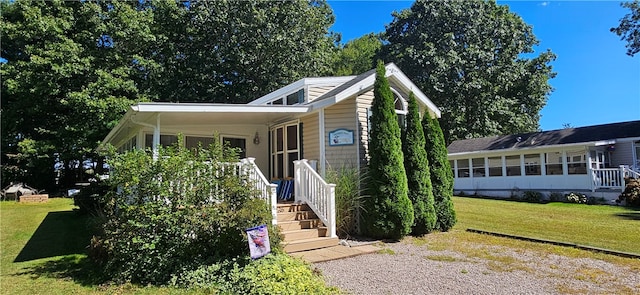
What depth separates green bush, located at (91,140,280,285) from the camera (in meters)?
5.41

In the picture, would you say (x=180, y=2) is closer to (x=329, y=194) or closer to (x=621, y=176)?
(x=329, y=194)

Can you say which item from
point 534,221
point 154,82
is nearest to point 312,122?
point 534,221

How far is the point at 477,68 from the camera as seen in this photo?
26500 mm

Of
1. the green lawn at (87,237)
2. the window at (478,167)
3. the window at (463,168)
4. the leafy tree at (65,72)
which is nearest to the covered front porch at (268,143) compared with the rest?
the green lawn at (87,237)

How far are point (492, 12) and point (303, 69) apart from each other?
1638 centimetres

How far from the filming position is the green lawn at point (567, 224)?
26.0 ft

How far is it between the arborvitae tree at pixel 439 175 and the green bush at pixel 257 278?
196 inches

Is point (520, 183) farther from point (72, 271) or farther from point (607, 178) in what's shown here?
point (72, 271)

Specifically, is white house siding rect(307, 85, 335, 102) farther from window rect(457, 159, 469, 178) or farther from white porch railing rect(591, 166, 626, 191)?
window rect(457, 159, 469, 178)

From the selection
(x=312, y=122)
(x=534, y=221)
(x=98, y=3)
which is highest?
(x=98, y=3)

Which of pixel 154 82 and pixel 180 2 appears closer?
pixel 154 82

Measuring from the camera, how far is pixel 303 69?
2411 centimetres

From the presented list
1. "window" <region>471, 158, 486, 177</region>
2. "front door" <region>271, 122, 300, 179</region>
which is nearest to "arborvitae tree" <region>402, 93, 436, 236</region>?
"front door" <region>271, 122, 300, 179</region>

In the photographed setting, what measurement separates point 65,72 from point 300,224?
15.7 metres
